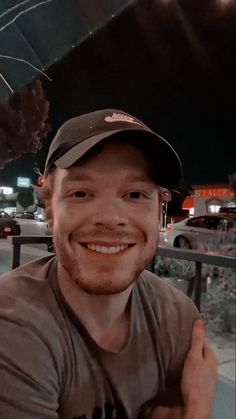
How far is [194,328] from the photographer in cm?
82

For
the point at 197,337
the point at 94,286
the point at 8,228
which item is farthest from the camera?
the point at 8,228

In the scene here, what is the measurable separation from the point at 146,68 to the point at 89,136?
373 cm

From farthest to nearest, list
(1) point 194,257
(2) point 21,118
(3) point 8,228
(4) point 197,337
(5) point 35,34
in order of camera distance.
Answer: (3) point 8,228 < (2) point 21,118 < (5) point 35,34 < (1) point 194,257 < (4) point 197,337

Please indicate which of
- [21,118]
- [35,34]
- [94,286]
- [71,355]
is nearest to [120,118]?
[94,286]

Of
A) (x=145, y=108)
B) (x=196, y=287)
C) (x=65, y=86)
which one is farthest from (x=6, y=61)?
(x=196, y=287)

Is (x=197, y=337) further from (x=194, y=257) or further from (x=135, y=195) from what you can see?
(x=194, y=257)

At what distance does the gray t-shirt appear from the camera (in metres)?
0.61

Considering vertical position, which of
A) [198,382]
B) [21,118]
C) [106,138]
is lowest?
[198,382]

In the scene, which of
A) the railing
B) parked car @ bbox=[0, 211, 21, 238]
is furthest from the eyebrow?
parked car @ bbox=[0, 211, 21, 238]

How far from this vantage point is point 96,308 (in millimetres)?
733

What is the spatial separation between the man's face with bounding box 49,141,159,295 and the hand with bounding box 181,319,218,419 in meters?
0.23

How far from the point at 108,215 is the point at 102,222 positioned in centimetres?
2

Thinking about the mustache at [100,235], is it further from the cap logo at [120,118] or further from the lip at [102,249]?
the cap logo at [120,118]

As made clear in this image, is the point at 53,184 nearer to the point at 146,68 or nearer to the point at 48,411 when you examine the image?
the point at 48,411
